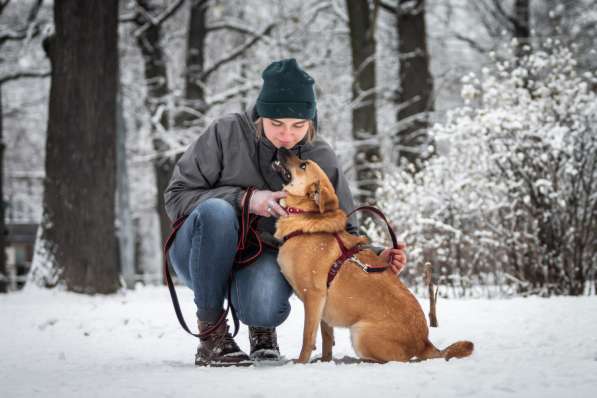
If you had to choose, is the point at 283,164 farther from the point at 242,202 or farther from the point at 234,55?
the point at 234,55

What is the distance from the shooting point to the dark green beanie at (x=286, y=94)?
3.70 m

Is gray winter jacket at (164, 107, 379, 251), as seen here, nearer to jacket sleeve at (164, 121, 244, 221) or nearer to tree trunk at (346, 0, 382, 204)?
jacket sleeve at (164, 121, 244, 221)

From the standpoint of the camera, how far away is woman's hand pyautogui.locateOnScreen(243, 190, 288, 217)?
3.60 m

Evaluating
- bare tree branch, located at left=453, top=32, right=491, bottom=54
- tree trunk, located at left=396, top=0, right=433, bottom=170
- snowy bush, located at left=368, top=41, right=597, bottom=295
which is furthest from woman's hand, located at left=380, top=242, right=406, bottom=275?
bare tree branch, located at left=453, top=32, right=491, bottom=54

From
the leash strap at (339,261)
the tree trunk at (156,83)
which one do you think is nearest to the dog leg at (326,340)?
the leash strap at (339,261)

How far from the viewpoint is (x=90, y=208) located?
7887 millimetres

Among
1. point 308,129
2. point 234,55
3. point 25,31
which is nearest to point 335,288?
point 308,129

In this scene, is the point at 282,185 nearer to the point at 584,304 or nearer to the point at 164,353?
the point at 164,353

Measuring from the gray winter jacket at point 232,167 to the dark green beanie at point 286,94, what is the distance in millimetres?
201

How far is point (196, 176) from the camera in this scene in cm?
382

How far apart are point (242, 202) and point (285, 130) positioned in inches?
19.0

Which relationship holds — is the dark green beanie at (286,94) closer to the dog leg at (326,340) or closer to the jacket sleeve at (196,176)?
the jacket sleeve at (196,176)

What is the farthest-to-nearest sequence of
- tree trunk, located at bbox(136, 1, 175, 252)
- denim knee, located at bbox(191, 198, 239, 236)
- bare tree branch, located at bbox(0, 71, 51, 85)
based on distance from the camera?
tree trunk, located at bbox(136, 1, 175, 252)
bare tree branch, located at bbox(0, 71, 51, 85)
denim knee, located at bbox(191, 198, 239, 236)

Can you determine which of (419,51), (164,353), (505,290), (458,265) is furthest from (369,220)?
(164,353)
